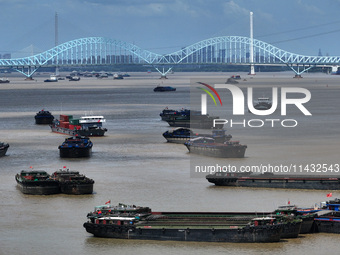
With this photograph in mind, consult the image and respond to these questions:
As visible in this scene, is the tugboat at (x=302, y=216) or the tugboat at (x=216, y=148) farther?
the tugboat at (x=216, y=148)

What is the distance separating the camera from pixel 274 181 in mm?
42344

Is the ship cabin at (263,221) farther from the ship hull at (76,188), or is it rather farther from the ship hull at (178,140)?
the ship hull at (178,140)

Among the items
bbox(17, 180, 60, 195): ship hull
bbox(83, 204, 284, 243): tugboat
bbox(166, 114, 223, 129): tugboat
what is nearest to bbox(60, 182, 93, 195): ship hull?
bbox(17, 180, 60, 195): ship hull

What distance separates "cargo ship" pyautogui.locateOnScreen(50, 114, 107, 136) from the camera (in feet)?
234

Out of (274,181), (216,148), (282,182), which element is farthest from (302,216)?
(216,148)

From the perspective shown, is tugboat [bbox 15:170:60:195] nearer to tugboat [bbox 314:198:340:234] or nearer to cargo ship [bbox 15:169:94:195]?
cargo ship [bbox 15:169:94:195]

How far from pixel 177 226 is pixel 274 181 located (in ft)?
35.6

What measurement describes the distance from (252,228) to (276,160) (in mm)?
20982

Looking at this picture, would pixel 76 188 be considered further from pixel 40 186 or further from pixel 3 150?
pixel 3 150

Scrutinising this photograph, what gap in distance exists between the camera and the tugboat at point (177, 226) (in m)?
31.6

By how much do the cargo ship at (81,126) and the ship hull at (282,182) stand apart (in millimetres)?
29275

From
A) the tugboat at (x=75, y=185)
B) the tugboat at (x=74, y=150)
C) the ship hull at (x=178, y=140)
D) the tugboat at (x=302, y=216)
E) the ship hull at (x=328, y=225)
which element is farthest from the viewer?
the ship hull at (x=178, y=140)

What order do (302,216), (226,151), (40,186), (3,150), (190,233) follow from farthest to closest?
(3,150), (226,151), (40,186), (302,216), (190,233)

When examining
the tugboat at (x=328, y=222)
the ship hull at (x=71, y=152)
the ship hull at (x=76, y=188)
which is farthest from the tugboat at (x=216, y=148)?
the tugboat at (x=328, y=222)
